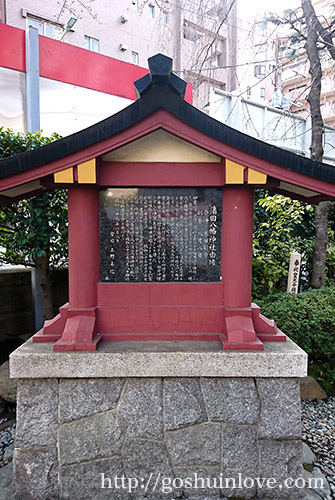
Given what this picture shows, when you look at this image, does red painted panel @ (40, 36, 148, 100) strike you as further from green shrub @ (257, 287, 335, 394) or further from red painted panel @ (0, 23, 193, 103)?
green shrub @ (257, 287, 335, 394)

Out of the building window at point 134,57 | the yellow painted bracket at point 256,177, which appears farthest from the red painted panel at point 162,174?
the building window at point 134,57

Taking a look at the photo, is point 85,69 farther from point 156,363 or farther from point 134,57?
point 156,363

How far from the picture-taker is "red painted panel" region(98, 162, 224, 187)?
2666 millimetres

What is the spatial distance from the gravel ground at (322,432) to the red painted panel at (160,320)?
5.62ft

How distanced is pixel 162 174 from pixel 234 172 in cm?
60

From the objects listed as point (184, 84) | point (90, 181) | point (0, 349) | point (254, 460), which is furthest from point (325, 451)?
point (0, 349)

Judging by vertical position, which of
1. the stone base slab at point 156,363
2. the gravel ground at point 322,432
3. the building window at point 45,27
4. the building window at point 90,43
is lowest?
the gravel ground at point 322,432

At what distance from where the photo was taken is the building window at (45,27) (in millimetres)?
10234

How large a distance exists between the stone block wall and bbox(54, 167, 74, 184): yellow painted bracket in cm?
160

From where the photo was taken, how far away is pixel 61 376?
2461mm

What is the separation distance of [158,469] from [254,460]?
786mm

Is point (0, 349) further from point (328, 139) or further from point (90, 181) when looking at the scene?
point (328, 139)

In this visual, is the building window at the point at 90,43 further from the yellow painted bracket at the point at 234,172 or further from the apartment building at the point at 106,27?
the yellow painted bracket at the point at 234,172

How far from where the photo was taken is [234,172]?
2.52m
